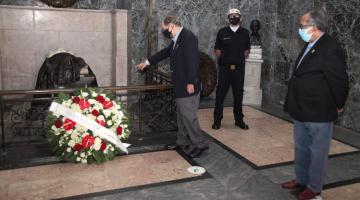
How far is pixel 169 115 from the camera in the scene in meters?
5.66

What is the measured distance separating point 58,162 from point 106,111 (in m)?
0.84

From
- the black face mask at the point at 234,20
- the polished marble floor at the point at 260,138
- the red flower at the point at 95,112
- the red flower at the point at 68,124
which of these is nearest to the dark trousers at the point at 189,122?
the polished marble floor at the point at 260,138

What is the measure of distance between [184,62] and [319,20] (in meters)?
1.74

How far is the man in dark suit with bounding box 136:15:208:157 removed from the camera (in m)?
4.38

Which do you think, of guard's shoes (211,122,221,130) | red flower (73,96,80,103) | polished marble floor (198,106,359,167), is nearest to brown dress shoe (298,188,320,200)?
polished marble floor (198,106,359,167)

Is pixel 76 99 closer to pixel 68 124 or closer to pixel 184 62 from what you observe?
pixel 68 124

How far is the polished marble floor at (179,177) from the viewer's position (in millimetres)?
3645

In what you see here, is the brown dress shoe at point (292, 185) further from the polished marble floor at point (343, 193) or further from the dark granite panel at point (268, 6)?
the dark granite panel at point (268, 6)

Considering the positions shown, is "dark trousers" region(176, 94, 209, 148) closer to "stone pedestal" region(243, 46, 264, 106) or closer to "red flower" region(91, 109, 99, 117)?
"red flower" region(91, 109, 99, 117)

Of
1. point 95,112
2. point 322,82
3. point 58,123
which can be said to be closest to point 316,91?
point 322,82

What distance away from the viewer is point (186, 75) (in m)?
4.45

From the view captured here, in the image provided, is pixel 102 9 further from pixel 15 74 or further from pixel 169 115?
pixel 169 115

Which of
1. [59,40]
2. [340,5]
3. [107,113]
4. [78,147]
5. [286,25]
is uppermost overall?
[340,5]

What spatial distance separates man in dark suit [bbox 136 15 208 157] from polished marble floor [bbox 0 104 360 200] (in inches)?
12.1
